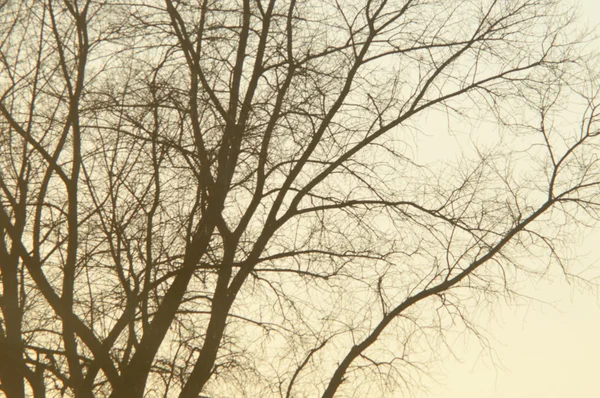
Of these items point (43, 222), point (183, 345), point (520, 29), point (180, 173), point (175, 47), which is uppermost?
point (520, 29)

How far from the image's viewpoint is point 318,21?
8.77 metres

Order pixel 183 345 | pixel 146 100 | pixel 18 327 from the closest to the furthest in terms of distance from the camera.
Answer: pixel 146 100 → pixel 183 345 → pixel 18 327

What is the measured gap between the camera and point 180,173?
26.0 feet

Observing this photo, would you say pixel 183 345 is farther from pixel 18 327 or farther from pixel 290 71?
pixel 290 71

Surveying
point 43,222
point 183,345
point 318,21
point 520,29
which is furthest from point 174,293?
point 520,29

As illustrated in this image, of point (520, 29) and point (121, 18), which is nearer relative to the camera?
point (121, 18)

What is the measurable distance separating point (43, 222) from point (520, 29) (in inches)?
207

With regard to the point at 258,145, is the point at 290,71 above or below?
above

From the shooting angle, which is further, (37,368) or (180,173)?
(37,368)

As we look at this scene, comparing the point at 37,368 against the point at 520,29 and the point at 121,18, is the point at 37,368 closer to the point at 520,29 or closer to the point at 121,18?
the point at 121,18

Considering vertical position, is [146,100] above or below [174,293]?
above

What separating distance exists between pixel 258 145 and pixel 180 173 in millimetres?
718

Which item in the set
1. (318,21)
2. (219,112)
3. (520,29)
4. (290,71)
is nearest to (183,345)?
(219,112)

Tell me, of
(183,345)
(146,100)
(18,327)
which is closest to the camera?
(146,100)
